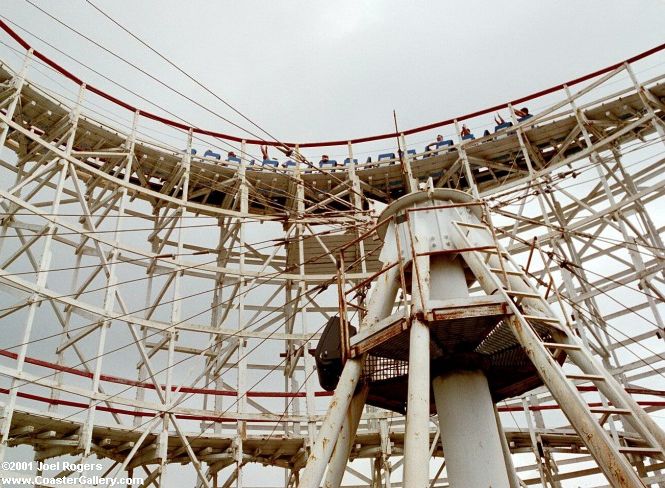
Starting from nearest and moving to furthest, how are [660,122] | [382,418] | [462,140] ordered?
1. [382,418]
2. [660,122]
3. [462,140]

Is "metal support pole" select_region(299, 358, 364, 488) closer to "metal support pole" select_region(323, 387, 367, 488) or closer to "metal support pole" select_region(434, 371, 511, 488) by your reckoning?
"metal support pole" select_region(323, 387, 367, 488)

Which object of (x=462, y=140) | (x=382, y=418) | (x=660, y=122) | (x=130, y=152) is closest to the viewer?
(x=382, y=418)

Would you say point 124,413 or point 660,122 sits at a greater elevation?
point 660,122

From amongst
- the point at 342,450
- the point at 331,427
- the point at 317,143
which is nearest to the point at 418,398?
the point at 331,427

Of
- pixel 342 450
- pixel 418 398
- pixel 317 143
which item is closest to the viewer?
pixel 418 398

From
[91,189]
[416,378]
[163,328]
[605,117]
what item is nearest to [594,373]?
[416,378]

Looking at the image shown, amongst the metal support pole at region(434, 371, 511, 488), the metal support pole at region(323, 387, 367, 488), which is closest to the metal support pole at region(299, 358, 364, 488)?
the metal support pole at region(323, 387, 367, 488)

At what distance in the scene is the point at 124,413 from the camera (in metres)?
14.1

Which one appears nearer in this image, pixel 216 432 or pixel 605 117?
pixel 216 432

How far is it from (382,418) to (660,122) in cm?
1218

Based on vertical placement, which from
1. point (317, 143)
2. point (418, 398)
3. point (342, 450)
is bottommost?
point (342, 450)

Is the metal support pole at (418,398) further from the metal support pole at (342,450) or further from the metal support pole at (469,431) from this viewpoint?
the metal support pole at (342,450)

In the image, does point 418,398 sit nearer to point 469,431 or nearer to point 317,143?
point 469,431

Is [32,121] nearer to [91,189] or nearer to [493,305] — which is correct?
[91,189]
